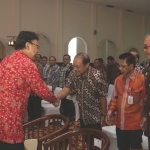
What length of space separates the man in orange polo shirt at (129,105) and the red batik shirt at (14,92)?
864mm

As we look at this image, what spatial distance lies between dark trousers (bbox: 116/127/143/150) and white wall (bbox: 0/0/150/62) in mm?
6862

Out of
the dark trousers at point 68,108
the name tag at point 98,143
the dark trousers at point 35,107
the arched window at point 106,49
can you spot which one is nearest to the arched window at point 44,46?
the arched window at point 106,49

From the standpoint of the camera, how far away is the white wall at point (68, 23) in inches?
338

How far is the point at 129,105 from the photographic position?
2.31m

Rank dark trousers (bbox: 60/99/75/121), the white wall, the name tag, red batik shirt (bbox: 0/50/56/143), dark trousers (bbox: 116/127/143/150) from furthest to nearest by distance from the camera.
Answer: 1. the white wall
2. dark trousers (bbox: 60/99/75/121)
3. dark trousers (bbox: 116/127/143/150)
4. red batik shirt (bbox: 0/50/56/143)
5. the name tag

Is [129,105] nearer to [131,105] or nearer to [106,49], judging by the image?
[131,105]

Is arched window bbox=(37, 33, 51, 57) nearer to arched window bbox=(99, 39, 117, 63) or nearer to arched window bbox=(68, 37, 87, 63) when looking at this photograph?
arched window bbox=(68, 37, 87, 63)

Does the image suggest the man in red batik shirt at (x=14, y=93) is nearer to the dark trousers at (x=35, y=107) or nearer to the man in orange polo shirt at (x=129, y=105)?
the man in orange polo shirt at (x=129, y=105)

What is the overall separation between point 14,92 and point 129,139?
117 centimetres

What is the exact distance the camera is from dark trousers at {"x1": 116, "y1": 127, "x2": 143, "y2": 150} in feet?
7.47

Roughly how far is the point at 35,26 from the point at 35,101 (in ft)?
16.4

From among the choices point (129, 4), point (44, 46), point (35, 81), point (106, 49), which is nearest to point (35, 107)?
point (35, 81)

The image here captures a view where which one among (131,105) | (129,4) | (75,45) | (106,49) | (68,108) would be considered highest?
(129,4)

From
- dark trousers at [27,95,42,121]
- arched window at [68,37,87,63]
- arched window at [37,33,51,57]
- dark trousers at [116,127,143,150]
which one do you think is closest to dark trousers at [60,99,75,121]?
dark trousers at [27,95,42,121]
